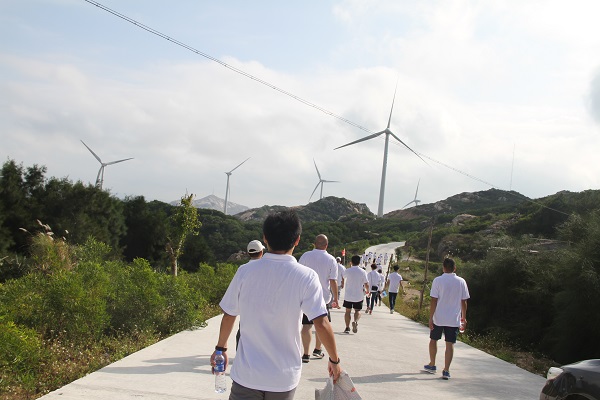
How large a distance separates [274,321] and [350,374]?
4.71 metres

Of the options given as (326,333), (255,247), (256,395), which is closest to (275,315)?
(326,333)

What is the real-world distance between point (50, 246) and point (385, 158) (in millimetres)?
59443

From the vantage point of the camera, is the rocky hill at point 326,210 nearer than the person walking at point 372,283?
No

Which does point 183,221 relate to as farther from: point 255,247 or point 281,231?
point 281,231

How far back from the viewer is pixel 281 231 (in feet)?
13.0

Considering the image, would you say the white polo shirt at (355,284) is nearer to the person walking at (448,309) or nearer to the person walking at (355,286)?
the person walking at (355,286)

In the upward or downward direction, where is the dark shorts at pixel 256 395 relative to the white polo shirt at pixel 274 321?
downward

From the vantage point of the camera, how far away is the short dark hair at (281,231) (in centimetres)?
395

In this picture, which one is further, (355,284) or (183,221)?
(183,221)

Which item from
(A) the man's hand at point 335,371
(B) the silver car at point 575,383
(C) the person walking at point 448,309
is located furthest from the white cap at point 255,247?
(B) the silver car at point 575,383

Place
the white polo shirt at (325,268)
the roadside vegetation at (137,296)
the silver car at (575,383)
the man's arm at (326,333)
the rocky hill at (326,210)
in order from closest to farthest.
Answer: the man's arm at (326,333) < the silver car at (575,383) < the roadside vegetation at (137,296) < the white polo shirt at (325,268) < the rocky hill at (326,210)

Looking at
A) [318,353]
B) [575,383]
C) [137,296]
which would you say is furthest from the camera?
[137,296]

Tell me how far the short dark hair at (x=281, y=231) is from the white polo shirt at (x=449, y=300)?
4.88 metres

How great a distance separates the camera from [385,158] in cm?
7188
